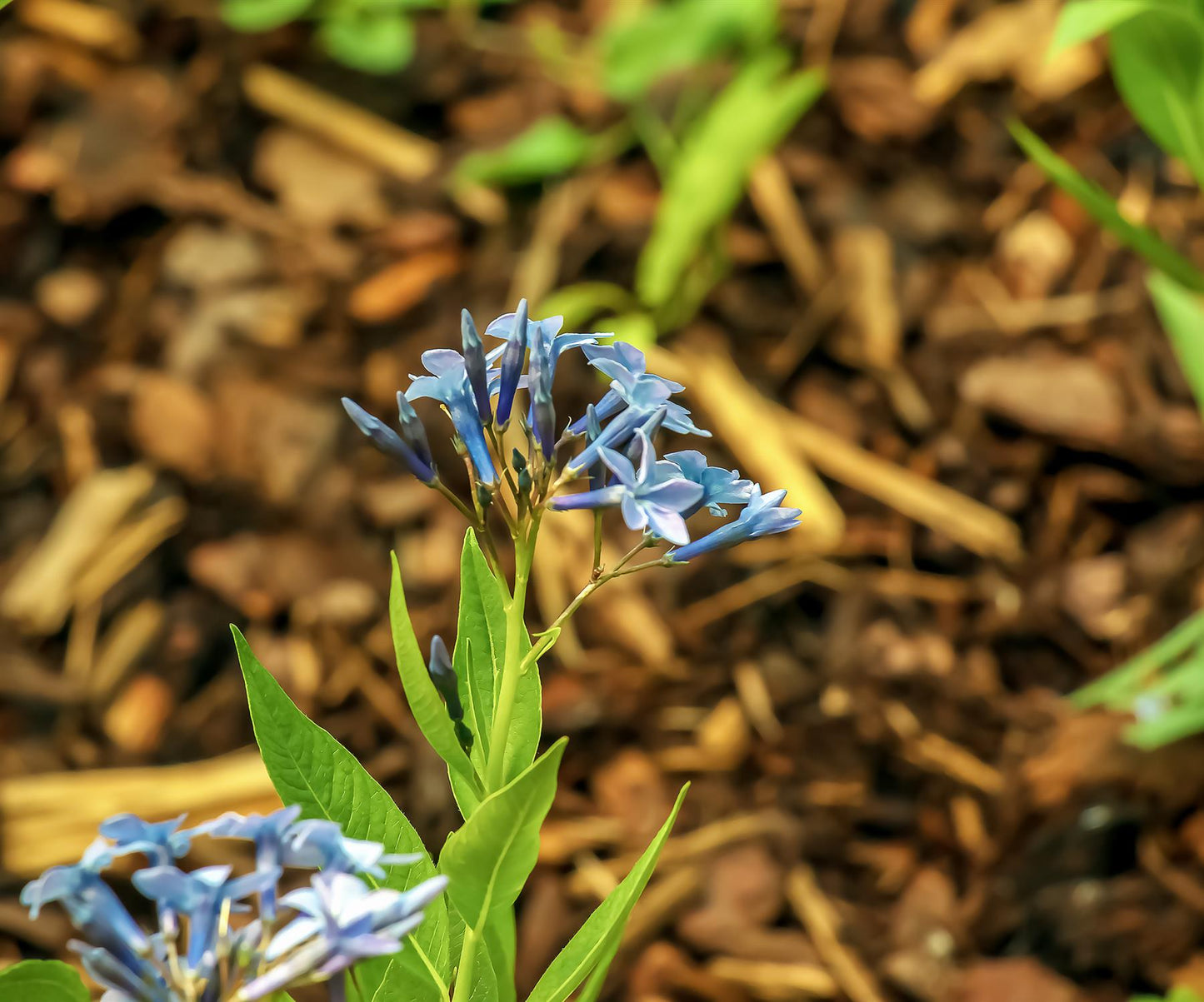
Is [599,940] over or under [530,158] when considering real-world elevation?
under

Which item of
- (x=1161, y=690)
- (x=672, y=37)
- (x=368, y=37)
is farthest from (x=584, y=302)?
(x=1161, y=690)

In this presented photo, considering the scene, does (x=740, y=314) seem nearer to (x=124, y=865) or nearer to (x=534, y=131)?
(x=534, y=131)

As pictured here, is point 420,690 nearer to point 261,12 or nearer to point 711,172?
point 711,172

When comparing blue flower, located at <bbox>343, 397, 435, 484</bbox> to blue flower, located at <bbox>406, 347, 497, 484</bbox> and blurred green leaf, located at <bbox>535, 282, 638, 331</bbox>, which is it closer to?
blue flower, located at <bbox>406, 347, 497, 484</bbox>

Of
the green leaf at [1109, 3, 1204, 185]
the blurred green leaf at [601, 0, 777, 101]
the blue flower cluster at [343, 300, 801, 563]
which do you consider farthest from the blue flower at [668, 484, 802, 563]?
the blurred green leaf at [601, 0, 777, 101]

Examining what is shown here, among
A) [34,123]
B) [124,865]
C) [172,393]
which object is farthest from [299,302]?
[124,865]

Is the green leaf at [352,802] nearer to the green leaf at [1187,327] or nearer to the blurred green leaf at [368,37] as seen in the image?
the green leaf at [1187,327]
